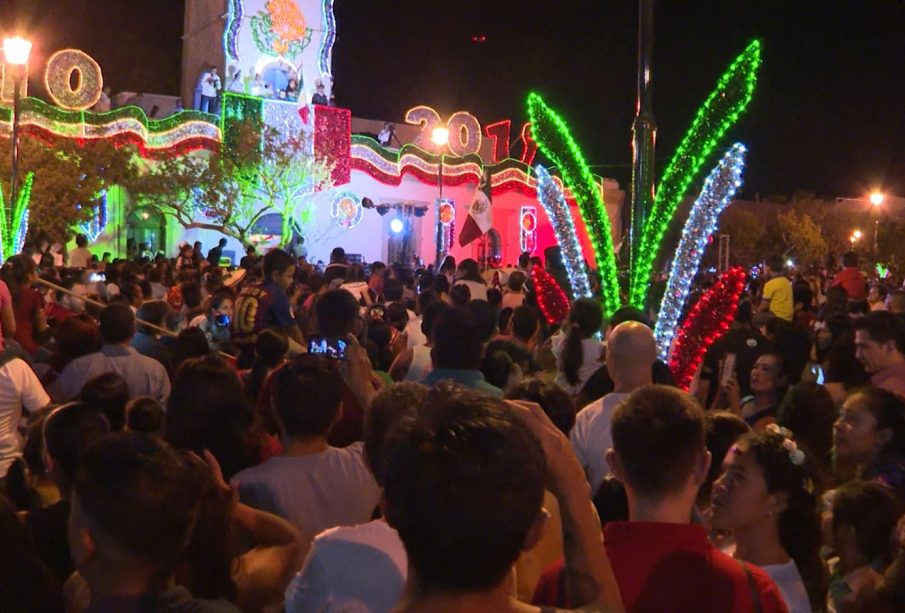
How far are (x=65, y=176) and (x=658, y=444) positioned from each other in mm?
29240

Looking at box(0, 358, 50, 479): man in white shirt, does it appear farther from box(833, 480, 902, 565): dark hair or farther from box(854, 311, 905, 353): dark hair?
box(854, 311, 905, 353): dark hair

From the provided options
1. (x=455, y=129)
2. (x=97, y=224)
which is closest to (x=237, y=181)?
(x=97, y=224)

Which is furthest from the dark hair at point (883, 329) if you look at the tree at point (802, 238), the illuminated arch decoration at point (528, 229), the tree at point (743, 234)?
the tree at point (802, 238)

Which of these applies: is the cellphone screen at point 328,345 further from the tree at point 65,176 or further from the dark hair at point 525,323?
the tree at point 65,176

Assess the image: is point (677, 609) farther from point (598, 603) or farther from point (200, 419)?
point (200, 419)

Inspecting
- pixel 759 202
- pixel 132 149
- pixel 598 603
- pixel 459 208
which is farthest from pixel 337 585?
pixel 759 202

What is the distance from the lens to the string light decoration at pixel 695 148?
343 inches

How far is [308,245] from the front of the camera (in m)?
38.4

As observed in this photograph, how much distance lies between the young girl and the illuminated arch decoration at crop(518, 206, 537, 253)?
121 feet

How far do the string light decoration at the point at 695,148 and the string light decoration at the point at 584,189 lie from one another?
0.77 feet

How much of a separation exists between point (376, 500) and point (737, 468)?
134 centimetres

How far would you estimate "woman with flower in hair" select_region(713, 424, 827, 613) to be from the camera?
326 centimetres

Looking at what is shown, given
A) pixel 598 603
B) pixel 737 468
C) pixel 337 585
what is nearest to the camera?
pixel 598 603

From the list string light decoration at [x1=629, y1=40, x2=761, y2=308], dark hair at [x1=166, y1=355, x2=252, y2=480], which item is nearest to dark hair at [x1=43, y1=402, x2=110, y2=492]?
dark hair at [x1=166, y1=355, x2=252, y2=480]
